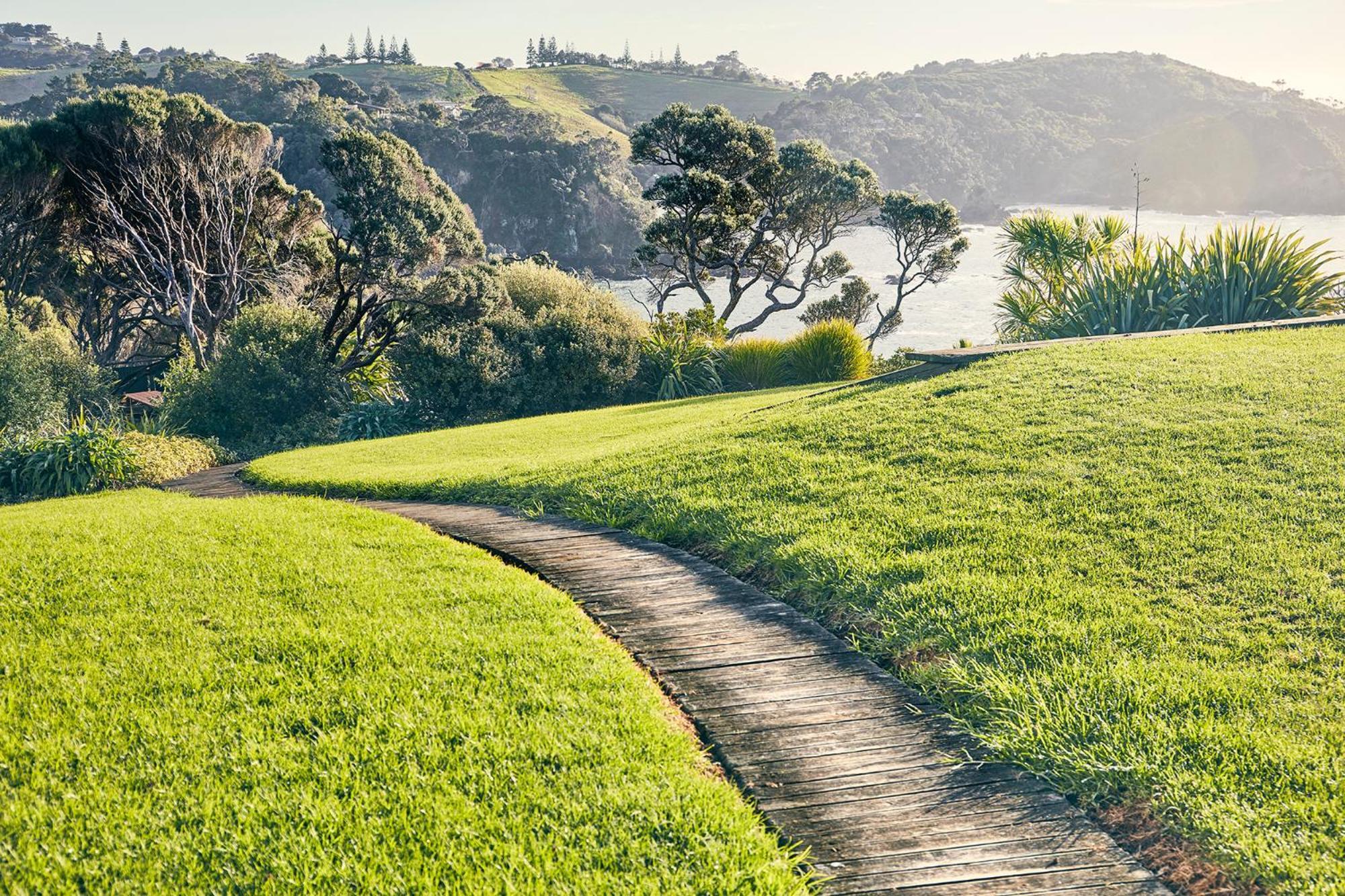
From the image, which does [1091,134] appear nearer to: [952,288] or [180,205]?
[952,288]

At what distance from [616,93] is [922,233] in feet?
429

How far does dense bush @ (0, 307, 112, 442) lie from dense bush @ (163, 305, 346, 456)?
178 centimetres

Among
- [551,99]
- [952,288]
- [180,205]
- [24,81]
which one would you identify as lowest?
[952,288]

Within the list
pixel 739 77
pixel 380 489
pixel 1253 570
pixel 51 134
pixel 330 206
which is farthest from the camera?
pixel 739 77

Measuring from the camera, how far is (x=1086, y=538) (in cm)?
595

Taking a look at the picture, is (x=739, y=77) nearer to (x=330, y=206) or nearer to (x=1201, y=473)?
(x=330, y=206)

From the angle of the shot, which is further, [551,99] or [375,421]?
[551,99]

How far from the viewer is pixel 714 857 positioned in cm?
323

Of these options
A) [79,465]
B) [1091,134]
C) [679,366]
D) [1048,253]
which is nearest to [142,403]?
[79,465]

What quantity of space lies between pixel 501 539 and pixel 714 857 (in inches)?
184

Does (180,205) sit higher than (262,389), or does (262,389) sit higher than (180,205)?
(180,205)

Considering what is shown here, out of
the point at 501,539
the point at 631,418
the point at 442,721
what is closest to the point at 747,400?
the point at 631,418

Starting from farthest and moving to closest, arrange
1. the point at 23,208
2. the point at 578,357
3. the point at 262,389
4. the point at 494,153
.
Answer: the point at 494,153 → the point at 23,208 → the point at 578,357 → the point at 262,389

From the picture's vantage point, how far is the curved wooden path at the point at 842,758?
3266mm
